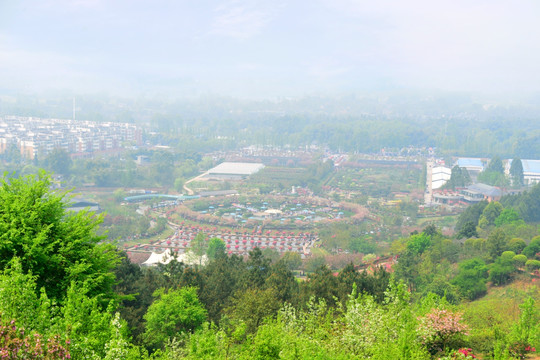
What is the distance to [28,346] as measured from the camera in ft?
11.7

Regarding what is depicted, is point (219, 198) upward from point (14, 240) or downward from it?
downward

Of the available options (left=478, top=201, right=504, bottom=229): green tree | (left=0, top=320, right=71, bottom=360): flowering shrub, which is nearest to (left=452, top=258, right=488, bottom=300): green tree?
(left=478, top=201, right=504, bottom=229): green tree

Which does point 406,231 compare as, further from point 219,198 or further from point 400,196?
point 219,198

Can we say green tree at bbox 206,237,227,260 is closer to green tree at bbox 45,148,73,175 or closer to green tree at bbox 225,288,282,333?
green tree at bbox 225,288,282,333

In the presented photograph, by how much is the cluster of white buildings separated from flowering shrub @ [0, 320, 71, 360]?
32555mm

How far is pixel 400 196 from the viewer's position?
2739 cm

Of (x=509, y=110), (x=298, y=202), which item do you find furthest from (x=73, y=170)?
(x=509, y=110)

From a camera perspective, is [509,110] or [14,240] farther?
[509,110]

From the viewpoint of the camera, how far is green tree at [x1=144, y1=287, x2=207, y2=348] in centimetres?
701

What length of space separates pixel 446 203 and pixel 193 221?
13303 mm

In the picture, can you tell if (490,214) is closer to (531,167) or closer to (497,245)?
(497,245)

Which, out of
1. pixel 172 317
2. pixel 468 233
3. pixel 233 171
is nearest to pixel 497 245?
pixel 468 233

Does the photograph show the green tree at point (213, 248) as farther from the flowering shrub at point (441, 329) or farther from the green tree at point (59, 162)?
A: the green tree at point (59, 162)

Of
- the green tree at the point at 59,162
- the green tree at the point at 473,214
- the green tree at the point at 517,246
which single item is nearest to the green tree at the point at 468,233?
the green tree at the point at 517,246
